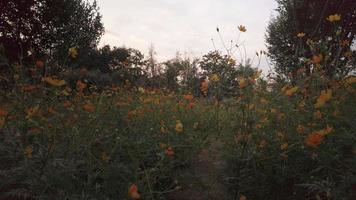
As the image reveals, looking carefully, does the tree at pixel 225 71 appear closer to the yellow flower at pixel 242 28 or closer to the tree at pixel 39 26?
the yellow flower at pixel 242 28

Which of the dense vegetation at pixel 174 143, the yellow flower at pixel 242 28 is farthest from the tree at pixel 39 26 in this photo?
the yellow flower at pixel 242 28

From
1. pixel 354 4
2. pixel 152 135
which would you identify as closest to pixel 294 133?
pixel 152 135

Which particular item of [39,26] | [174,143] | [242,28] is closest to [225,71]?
[242,28]

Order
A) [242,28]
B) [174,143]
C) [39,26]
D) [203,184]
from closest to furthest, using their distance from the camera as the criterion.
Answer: [203,184] → [174,143] → [242,28] → [39,26]

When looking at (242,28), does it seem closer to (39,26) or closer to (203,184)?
(203,184)

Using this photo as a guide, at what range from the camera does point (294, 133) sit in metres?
3.20

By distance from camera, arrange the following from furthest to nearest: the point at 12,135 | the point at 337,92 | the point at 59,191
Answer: the point at 337,92
the point at 12,135
the point at 59,191

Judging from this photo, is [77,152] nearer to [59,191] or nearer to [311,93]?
[59,191]

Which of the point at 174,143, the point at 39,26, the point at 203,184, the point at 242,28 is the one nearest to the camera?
the point at 203,184

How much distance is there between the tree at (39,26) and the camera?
1388cm

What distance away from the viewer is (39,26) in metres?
15.9

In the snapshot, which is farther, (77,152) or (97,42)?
(97,42)

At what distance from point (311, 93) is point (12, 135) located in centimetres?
261

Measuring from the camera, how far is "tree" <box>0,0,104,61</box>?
1388 centimetres
